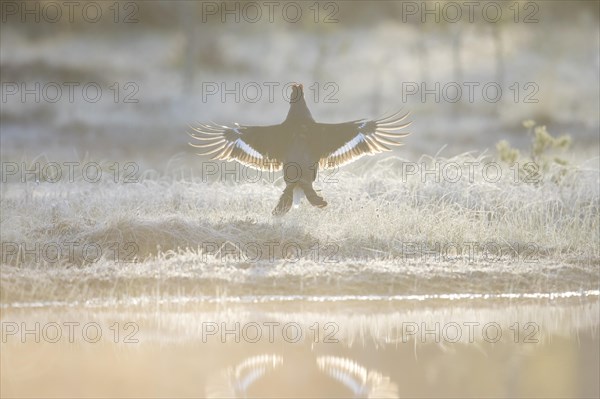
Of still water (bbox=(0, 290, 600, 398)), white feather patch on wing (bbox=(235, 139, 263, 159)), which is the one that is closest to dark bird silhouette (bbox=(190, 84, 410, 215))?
white feather patch on wing (bbox=(235, 139, 263, 159))

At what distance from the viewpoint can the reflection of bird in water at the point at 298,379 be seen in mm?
5884

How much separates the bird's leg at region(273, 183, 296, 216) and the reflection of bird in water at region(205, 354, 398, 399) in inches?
169

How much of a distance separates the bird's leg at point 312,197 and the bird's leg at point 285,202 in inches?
5.4

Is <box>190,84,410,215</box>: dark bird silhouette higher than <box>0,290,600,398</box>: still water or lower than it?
higher

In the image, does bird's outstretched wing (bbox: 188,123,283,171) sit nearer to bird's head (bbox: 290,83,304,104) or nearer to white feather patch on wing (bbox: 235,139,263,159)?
white feather patch on wing (bbox: 235,139,263,159)

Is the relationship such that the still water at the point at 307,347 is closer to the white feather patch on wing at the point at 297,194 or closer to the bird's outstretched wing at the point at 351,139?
the white feather patch on wing at the point at 297,194

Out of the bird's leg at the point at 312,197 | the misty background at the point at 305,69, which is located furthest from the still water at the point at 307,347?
the misty background at the point at 305,69

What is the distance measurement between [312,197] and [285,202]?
0.32 metres

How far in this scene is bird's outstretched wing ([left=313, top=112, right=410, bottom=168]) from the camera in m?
11.1

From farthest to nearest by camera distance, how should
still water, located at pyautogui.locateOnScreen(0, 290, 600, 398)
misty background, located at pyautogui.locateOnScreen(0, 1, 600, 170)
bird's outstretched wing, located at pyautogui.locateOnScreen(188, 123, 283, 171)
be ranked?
misty background, located at pyautogui.locateOnScreen(0, 1, 600, 170), bird's outstretched wing, located at pyautogui.locateOnScreen(188, 123, 283, 171), still water, located at pyautogui.locateOnScreen(0, 290, 600, 398)

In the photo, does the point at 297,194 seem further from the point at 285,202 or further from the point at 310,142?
the point at 310,142

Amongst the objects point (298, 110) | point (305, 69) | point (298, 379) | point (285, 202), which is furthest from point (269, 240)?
point (305, 69)

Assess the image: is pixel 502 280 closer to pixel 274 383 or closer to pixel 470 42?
pixel 274 383

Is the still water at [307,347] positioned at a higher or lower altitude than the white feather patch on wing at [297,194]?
lower
